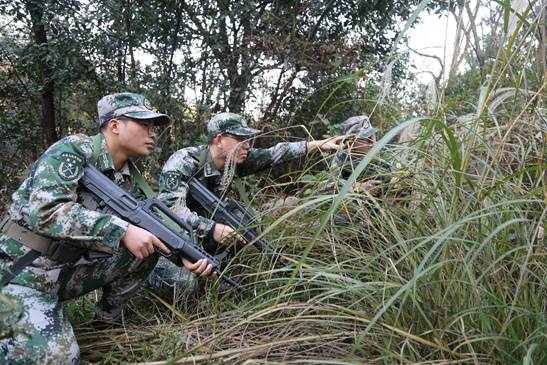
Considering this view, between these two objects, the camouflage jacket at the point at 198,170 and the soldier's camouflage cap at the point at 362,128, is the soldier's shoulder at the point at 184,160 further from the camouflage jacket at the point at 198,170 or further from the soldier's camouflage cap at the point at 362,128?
the soldier's camouflage cap at the point at 362,128

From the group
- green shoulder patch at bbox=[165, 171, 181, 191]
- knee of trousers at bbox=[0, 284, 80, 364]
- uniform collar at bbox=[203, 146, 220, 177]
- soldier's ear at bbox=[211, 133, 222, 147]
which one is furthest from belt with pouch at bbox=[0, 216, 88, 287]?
soldier's ear at bbox=[211, 133, 222, 147]

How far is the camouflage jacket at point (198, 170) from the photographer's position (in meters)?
2.86

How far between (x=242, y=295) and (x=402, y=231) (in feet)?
2.68

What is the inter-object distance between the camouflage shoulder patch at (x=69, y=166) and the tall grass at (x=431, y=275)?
70 centimetres

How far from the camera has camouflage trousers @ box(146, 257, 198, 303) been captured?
268cm

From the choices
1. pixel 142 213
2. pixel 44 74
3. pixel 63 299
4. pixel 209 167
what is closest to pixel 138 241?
pixel 142 213

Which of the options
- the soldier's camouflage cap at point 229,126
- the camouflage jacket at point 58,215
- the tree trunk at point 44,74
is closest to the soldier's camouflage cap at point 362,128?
the soldier's camouflage cap at point 229,126

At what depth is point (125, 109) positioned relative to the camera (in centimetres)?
247

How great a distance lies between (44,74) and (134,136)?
→ 3.80m

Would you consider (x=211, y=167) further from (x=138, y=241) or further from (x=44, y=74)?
(x=44, y=74)

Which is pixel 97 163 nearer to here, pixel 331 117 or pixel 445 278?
pixel 445 278

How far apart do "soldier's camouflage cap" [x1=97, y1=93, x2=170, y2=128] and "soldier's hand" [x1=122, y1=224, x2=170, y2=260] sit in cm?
55

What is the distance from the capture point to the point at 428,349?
1455 millimetres

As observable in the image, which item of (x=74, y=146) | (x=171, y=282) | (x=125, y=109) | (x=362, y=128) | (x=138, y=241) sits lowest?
(x=171, y=282)
